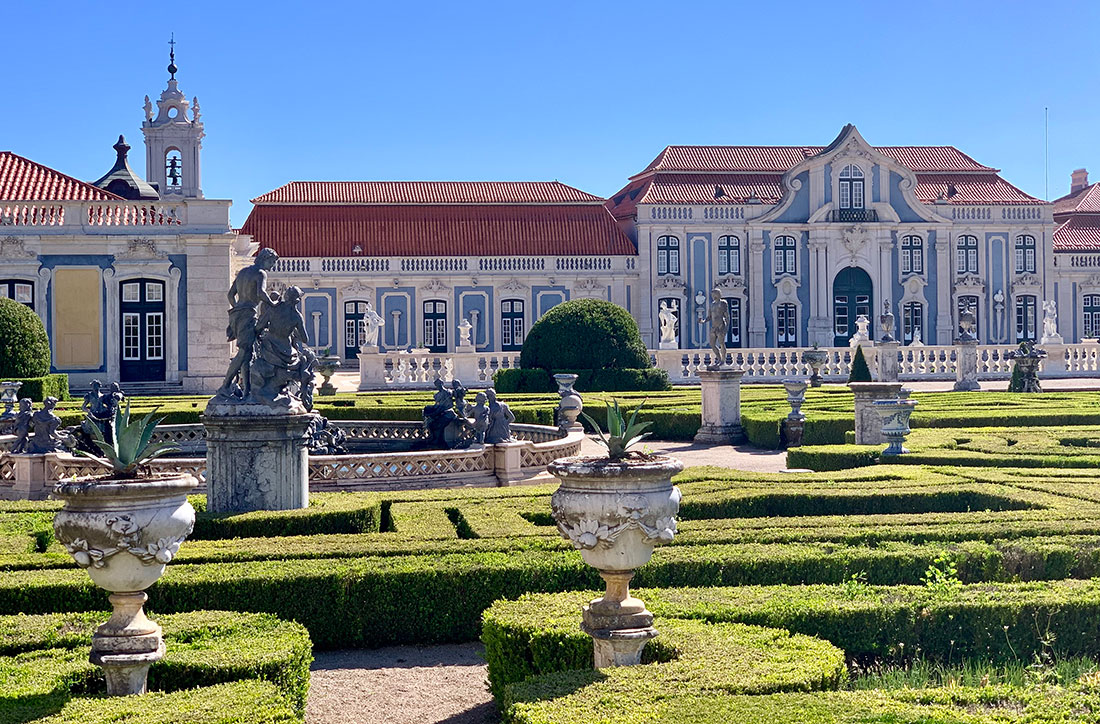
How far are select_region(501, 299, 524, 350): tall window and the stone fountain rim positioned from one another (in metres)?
36.6

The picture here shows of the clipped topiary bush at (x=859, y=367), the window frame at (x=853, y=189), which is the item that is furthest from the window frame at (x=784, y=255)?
the clipped topiary bush at (x=859, y=367)

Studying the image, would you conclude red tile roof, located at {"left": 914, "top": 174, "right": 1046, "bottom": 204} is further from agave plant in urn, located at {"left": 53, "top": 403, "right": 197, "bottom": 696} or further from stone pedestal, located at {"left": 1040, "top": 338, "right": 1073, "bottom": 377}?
agave plant in urn, located at {"left": 53, "top": 403, "right": 197, "bottom": 696}

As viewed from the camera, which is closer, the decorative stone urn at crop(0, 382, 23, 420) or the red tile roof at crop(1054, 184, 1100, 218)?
the decorative stone urn at crop(0, 382, 23, 420)

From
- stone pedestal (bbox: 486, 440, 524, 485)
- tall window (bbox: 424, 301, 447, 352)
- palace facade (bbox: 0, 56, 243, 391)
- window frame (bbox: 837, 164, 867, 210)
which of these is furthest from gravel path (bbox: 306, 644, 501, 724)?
window frame (bbox: 837, 164, 867, 210)

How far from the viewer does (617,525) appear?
5273mm

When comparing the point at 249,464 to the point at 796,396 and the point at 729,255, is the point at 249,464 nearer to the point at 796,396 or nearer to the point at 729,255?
the point at 796,396

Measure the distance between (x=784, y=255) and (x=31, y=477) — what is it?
34123mm

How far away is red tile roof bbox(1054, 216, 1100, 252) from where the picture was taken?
151 feet

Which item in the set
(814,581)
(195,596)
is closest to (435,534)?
(195,596)

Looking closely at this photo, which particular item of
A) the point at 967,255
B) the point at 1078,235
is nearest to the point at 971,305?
the point at 967,255

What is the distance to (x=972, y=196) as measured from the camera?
1752 inches

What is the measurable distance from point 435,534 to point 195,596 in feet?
6.48

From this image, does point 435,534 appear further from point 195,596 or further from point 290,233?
point 290,233

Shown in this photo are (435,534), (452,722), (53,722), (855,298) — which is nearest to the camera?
(53,722)
